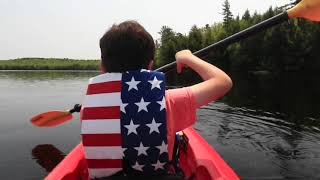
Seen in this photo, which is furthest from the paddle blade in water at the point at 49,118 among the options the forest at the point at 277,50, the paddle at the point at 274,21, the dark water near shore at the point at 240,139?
the forest at the point at 277,50

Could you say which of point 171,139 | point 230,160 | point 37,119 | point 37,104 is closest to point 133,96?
point 171,139

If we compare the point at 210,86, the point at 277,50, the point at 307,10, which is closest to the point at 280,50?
the point at 277,50

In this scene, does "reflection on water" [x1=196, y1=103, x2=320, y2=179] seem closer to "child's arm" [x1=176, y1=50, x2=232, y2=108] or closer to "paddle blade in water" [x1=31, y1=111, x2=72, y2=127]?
"paddle blade in water" [x1=31, y1=111, x2=72, y2=127]

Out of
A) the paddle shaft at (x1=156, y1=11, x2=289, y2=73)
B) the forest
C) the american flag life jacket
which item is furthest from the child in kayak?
the forest

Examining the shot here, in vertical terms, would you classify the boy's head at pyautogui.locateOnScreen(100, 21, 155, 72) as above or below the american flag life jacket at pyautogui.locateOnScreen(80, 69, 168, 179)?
above

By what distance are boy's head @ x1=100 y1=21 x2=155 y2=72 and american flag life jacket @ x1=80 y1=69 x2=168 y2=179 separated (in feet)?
0.22

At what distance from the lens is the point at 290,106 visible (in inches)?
511

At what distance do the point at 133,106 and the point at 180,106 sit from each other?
32cm

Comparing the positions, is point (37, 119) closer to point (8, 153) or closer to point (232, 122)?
point (8, 153)

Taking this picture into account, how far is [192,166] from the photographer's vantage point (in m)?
4.26

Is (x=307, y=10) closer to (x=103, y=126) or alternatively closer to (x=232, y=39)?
(x=232, y=39)

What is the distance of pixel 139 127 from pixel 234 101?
39.9ft

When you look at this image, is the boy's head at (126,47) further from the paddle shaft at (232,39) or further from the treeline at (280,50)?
the treeline at (280,50)

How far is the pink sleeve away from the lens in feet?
8.38
